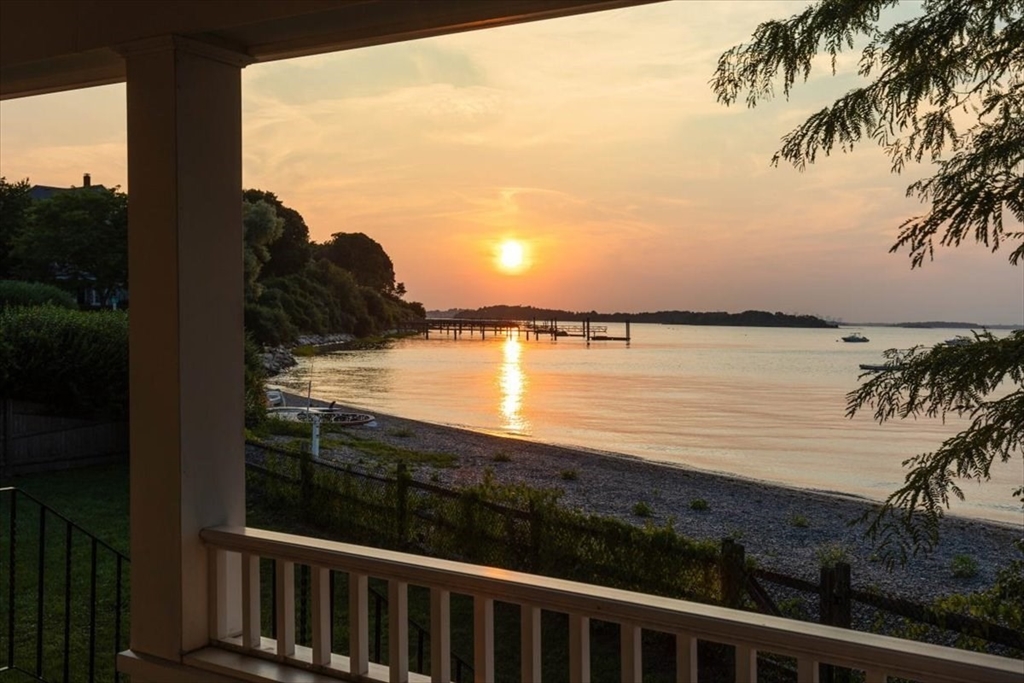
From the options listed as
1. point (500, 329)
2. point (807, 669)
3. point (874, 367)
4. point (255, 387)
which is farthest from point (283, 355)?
point (807, 669)

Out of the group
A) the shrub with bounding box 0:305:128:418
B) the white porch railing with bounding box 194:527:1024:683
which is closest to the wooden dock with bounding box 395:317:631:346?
the white porch railing with bounding box 194:527:1024:683

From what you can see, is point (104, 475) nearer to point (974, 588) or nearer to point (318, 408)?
point (318, 408)

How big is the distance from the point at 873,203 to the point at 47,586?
14.7 feet

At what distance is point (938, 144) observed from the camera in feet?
9.02

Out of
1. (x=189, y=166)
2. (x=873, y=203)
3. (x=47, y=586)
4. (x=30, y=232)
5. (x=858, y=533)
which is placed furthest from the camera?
(x=47, y=586)

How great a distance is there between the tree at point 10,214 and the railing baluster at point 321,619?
2908 millimetres

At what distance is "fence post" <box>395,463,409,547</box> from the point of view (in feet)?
12.4

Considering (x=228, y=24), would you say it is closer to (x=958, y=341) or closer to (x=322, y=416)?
(x=322, y=416)

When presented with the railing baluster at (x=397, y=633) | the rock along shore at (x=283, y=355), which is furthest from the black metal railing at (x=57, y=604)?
the railing baluster at (x=397, y=633)

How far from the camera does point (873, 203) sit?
292 centimetres

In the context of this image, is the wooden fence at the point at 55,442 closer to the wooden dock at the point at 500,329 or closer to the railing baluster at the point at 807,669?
the wooden dock at the point at 500,329

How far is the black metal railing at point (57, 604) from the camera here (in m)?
3.81

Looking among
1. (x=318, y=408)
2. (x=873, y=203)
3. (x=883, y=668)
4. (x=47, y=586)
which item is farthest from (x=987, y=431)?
(x=47, y=586)

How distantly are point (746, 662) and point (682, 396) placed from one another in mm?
1923
